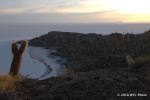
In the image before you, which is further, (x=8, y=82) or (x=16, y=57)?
(x=16, y=57)

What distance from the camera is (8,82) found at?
1666 cm

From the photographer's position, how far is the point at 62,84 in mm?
16281

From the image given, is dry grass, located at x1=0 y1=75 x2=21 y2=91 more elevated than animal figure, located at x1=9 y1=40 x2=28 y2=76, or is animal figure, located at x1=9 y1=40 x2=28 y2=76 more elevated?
animal figure, located at x1=9 y1=40 x2=28 y2=76

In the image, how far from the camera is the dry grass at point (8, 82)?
15.8 m

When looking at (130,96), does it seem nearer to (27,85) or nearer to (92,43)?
(27,85)

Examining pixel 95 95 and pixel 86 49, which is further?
pixel 86 49

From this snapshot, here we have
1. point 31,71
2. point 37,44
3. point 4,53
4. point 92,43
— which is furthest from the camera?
point 37,44

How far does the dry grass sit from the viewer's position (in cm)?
1576

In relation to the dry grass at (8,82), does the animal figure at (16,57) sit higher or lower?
higher

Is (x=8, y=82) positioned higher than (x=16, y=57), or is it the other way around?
(x=16, y=57)

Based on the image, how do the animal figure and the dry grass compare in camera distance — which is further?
the animal figure

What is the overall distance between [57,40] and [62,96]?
53647mm

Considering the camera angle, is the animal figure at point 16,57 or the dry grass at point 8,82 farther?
the animal figure at point 16,57

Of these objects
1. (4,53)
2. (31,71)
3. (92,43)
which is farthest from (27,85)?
(92,43)
